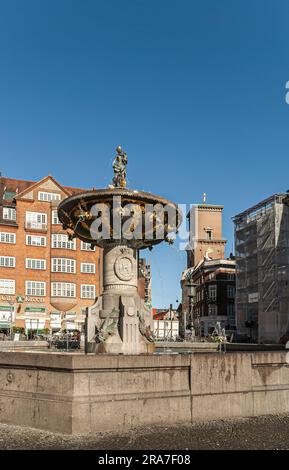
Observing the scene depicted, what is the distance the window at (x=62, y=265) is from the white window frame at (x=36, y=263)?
974 millimetres

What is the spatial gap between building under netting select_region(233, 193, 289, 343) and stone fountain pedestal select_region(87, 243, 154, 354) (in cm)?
4502

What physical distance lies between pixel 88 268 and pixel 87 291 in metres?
2.57

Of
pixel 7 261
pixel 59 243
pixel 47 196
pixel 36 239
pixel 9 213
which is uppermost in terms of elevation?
pixel 47 196

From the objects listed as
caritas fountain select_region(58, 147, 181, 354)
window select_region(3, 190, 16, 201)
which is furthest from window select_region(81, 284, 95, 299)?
caritas fountain select_region(58, 147, 181, 354)

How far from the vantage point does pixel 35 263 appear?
63.5m

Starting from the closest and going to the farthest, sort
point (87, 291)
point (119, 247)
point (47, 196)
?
point (119, 247), point (87, 291), point (47, 196)

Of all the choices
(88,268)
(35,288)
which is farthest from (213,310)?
(35,288)

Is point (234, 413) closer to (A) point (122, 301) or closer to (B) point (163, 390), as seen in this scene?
(B) point (163, 390)

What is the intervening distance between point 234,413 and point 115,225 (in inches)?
316

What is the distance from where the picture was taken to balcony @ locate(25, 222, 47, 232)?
63.9 m

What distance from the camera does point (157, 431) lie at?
975 cm

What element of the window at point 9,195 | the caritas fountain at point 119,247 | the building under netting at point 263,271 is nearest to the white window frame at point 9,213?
the window at point 9,195

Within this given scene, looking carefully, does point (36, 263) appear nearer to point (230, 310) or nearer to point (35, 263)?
point (35, 263)
